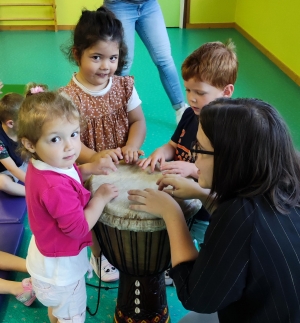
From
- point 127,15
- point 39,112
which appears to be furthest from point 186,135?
point 127,15

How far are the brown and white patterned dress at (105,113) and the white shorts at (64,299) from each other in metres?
0.62

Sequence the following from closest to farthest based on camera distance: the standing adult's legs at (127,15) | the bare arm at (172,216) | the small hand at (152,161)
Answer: the bare arm at (172,216), the small hand at (152,161), the standing adult's legs at (127,15)

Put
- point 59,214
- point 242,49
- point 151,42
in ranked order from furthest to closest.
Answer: point 242,49 → point 151,42 → point 59,214

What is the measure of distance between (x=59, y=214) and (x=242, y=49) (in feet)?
15.5

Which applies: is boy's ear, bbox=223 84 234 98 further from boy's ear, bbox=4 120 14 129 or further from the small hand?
boy's ear, bbox=4 120 14 129

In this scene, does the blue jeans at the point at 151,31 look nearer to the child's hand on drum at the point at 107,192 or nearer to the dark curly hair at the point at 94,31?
the dark curly hair at the point at 94,31

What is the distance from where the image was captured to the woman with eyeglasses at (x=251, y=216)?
88cm

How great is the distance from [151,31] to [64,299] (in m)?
2.05

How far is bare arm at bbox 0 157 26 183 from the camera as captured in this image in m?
2.22

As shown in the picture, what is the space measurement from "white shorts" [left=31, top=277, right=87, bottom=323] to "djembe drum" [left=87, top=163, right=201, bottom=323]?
0.17m

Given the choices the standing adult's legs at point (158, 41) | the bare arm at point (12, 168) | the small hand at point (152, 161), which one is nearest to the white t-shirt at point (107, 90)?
the small hand at point (152, 161)

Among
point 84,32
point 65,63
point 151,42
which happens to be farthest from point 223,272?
point 65,63

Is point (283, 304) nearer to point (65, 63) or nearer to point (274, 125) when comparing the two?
point (274, 125)

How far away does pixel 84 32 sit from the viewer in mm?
1551
